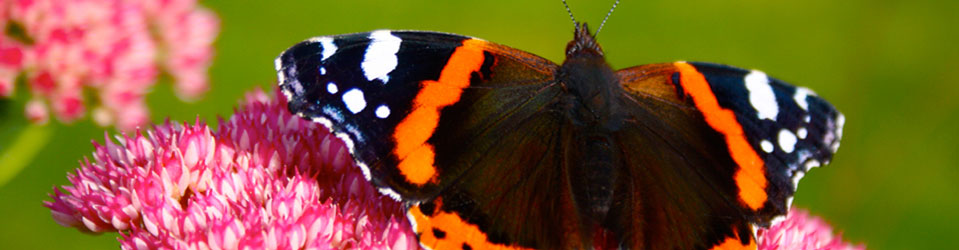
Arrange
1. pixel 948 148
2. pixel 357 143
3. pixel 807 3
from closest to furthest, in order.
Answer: pixel 357 143 < pixel 948 148 < pixel 807 3

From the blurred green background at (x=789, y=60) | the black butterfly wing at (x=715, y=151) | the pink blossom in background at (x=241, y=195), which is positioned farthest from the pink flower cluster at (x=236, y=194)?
the blurred green background at (x=789, y=60)

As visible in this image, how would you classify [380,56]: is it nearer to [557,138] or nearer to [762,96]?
[557,138]

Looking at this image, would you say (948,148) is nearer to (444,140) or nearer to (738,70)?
(738,70)

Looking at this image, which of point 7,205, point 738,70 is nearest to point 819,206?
point 738,70

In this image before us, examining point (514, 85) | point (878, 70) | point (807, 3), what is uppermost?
point (807, 3)

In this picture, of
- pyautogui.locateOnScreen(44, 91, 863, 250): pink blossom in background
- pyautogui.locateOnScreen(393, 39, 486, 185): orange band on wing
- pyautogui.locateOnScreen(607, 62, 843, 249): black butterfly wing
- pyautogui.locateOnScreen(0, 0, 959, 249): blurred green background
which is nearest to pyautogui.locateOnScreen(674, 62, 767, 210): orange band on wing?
pyautogui.locateOnScreen(607, 62, 843, 249): black butterfly wing

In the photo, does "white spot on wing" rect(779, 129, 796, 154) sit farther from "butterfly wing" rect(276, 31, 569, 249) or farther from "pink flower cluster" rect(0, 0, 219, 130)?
"pink flower cluster" rect(0, 0, 219, 130)
